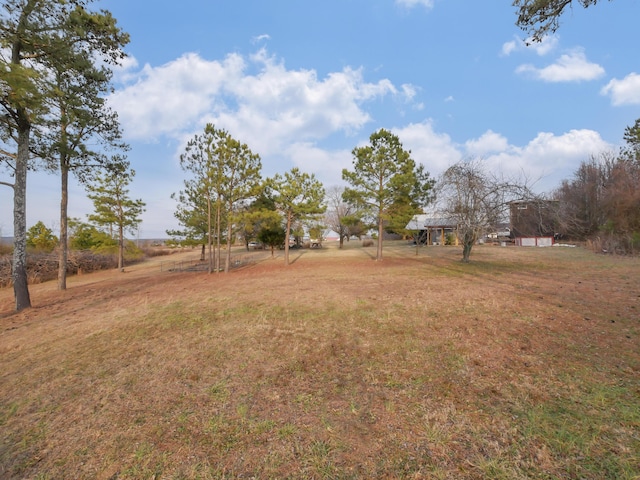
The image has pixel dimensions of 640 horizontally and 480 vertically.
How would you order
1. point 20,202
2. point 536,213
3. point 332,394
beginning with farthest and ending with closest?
point 536,213
point 20,202
point 332,394

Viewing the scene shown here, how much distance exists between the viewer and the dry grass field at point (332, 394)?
2217mm

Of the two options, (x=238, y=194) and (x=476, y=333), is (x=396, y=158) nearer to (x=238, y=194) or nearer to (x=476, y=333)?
(x=238, y=194)

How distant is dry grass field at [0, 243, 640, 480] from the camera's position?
7.27ft

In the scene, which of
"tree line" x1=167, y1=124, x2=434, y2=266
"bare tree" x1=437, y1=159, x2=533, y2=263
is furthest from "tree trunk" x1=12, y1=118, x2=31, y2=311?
"bare tree" x1=437, y1=159, x2=533, y2=263

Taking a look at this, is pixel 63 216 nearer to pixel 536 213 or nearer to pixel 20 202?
pixel 20 202

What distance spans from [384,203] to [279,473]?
17.1 meters

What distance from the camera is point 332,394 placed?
3182mm

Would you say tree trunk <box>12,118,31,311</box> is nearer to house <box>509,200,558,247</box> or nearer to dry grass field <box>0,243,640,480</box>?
dry grass field <box>0,243,640,480</box>

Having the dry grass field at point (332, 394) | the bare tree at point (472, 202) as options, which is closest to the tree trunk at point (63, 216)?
the dry grass field at point (332, 394)

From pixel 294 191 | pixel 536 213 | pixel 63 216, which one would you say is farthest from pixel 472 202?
pixel 63 216

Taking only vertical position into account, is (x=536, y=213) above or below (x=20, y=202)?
below

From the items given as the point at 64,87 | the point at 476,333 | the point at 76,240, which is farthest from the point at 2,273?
the point at 476,333

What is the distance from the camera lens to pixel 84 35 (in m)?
7.32

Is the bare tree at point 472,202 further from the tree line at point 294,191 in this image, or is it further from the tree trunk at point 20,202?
the tree trunk at point 20,202
